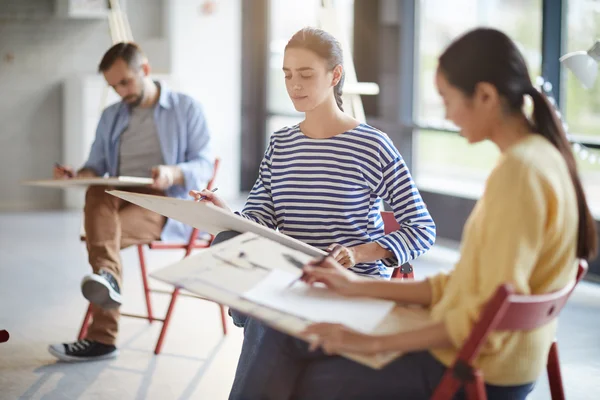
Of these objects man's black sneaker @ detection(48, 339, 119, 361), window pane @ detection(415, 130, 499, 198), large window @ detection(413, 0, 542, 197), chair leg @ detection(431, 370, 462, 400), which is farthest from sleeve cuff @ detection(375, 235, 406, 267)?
window pane @ detection(415, 130, 499, 198)

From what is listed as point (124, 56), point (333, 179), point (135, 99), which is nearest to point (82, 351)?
point (135, 99)

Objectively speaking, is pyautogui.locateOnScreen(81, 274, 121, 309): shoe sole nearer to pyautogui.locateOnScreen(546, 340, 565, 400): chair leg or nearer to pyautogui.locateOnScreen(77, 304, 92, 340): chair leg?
pyautogui.locateOnScreen(77, 304, 92, 340): chair leg

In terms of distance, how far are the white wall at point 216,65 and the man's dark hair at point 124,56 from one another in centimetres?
324

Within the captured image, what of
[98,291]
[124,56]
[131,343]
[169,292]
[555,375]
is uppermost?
[124,56]

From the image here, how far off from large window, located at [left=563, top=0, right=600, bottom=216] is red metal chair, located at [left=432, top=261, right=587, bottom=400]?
344 centimetres

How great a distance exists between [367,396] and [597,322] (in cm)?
259

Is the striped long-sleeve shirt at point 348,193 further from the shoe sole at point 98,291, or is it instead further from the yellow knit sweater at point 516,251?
the shoe sole at point 98,291

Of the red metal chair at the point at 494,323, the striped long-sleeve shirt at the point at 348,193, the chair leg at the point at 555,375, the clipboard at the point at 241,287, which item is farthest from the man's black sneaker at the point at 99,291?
the red metal chair at the point at 494,323

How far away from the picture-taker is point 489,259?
1.33m

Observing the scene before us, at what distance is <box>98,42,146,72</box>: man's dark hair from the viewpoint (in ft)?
11.6

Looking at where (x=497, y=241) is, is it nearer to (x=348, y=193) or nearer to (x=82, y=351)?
(x=348, y=193)

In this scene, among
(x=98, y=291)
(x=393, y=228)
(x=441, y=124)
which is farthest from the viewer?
(x=441, y=124)

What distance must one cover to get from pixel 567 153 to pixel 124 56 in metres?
2.41

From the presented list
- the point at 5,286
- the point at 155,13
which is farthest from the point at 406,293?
the point at 155,13
